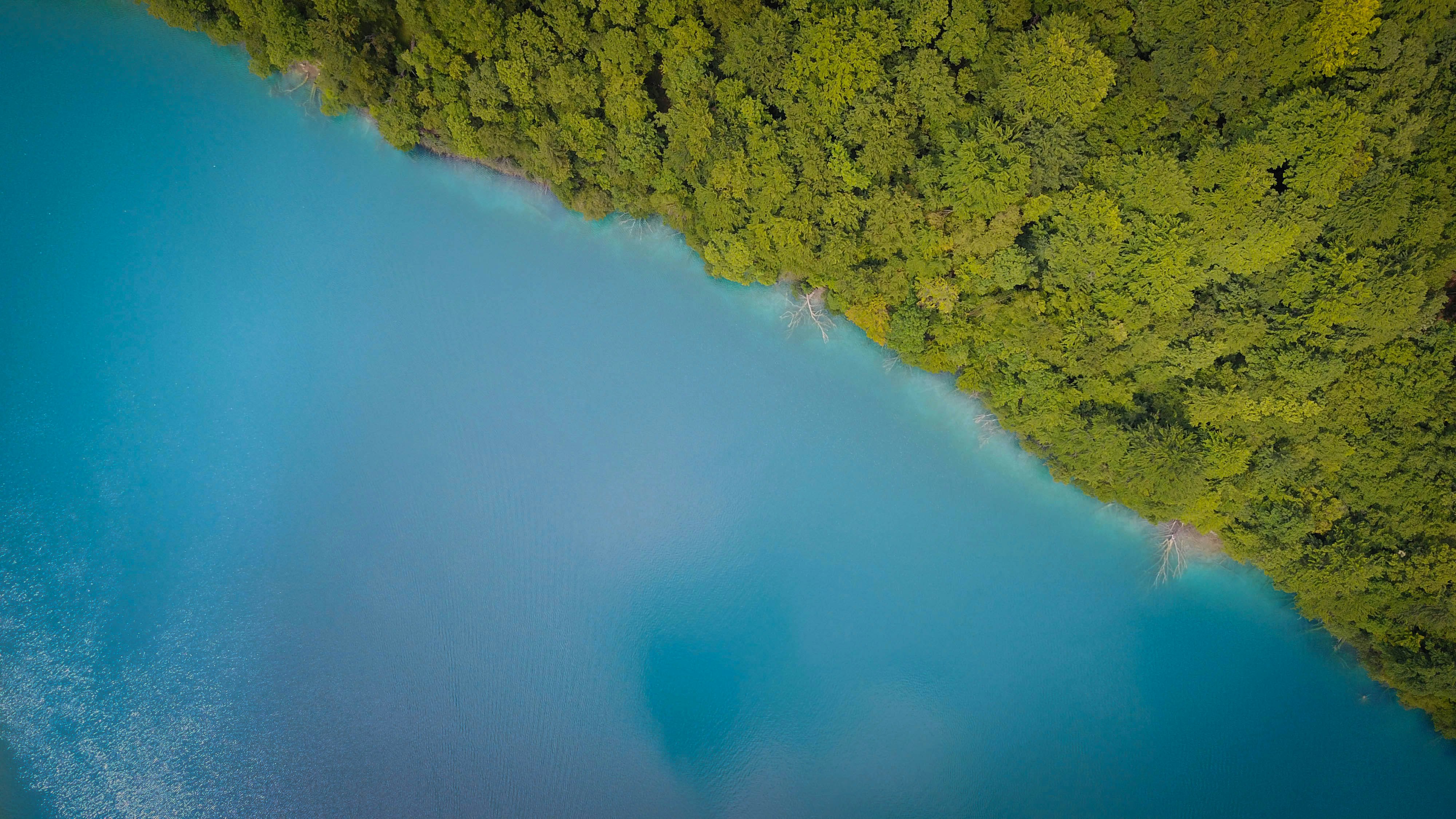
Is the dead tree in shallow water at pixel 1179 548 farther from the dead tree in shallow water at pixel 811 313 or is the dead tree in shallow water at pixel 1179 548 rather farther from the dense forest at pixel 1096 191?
the dead tree in shallow water at pixel 811 313

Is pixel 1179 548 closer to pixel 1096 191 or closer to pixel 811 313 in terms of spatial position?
pixel 1096 191

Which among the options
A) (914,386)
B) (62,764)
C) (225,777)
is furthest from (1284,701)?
(62,764)

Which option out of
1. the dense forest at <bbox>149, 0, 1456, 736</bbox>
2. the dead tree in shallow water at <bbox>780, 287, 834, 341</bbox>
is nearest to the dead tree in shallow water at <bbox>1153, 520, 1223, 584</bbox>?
the dense forest at <bbox>149, 0, 1456, 736</bbox>

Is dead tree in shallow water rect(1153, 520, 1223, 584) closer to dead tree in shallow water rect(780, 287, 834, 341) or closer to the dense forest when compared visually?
the dense forest

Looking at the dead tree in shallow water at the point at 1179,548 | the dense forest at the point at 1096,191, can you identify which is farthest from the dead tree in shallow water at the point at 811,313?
the dead tree in shallow water at the point at 1179,548

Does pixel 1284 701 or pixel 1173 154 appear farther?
pixel 1284 701

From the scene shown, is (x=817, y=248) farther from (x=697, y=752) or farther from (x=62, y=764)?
(x=62, y=764)

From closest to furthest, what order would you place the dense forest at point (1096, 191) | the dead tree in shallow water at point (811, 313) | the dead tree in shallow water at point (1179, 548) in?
the dense forest at point (1096, 191)
the dead tree in shallow water at point (811, 313)
the dead tree in shallow water at point (1179, 548)
